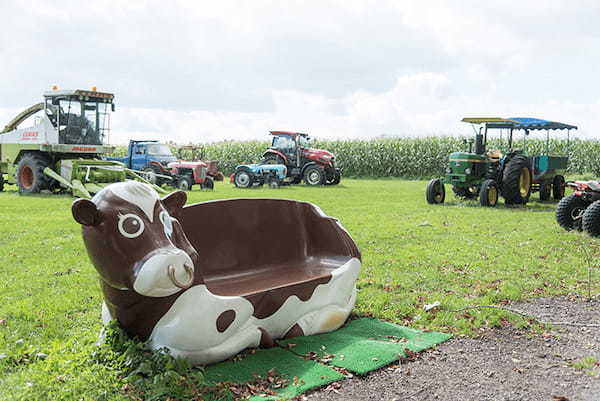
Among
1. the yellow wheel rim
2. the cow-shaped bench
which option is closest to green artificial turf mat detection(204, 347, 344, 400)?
the cow-shaped bench

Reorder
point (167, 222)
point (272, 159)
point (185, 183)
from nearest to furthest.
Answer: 1. point (167, 222)
2. point (185, 183)
3. point (272, 159)

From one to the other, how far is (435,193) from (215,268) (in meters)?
10.0

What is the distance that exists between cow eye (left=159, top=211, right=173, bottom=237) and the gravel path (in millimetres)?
1158

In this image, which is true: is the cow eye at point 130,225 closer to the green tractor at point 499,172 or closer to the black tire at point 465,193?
the green tractor at point 499,172

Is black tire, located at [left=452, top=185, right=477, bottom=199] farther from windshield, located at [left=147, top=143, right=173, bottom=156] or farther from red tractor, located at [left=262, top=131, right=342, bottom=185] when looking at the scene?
windshield, located at [left=147, top=143, right=173, bottom=156]

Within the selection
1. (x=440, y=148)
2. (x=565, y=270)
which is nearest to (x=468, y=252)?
(x=565, y=270)

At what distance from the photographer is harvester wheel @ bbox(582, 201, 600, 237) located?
835 centimetres

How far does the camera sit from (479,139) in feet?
45.6

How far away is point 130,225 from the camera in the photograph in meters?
3.11

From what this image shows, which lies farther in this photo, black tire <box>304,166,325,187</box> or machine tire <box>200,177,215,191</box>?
black tire <box>304,166,325,187</box>

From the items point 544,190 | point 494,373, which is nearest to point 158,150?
point 544,190

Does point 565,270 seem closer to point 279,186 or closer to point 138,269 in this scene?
point 138,269

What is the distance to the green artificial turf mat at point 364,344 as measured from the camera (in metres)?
3.61

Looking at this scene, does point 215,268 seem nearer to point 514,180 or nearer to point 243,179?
point 514,180
